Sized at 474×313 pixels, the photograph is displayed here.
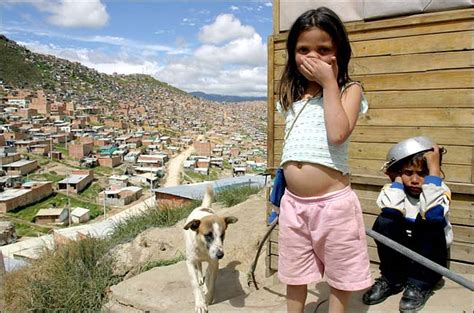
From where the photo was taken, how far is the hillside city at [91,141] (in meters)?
35.7

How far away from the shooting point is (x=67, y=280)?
5.16m

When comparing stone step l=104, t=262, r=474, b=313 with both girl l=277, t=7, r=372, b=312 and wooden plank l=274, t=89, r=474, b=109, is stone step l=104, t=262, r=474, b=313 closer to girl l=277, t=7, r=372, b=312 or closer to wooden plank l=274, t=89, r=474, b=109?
girl l=277, t=7, r=372, b=312

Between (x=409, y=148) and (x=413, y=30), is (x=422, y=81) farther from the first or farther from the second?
(x=409, y=148)

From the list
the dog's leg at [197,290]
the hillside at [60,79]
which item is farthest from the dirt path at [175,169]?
the dog's leg at [197,290]

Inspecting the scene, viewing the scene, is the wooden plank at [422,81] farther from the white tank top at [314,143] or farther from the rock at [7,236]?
the rock at [7,236]

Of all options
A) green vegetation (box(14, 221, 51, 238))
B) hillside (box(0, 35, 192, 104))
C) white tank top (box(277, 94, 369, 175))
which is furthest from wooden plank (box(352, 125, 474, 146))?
hillside (box(0, 35, 192, 104))

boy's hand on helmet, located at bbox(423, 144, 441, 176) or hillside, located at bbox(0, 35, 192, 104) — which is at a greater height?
hillside, located at bbox(0, 35, 192, 104)

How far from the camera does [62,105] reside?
83.0m

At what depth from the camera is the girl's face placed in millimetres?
1938

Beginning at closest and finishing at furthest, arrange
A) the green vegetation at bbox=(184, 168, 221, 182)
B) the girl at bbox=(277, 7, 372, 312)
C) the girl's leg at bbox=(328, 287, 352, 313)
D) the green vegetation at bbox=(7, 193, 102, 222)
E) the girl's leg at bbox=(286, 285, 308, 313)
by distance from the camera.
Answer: the girl at bbox=(277, 7, 372, 312) < the girl's leg at bbox=(328, 287, 352, 313) < the girl's leg at bbox=(286, 285, 308, 313) < the green vegetation at bbox=(7, 193, 102, 222) < the green vegetation at bbox=(184, 168, 221, 182)

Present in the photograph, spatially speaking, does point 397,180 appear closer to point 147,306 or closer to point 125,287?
point 147,306

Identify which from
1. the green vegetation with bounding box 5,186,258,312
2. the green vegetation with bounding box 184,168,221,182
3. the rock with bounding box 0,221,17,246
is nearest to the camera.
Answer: the green vegetation with bounding box 5,186,258,312

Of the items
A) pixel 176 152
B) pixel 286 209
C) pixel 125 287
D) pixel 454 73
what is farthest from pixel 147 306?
pixel 176 152

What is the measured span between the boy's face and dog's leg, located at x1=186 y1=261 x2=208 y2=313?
6.57ft
